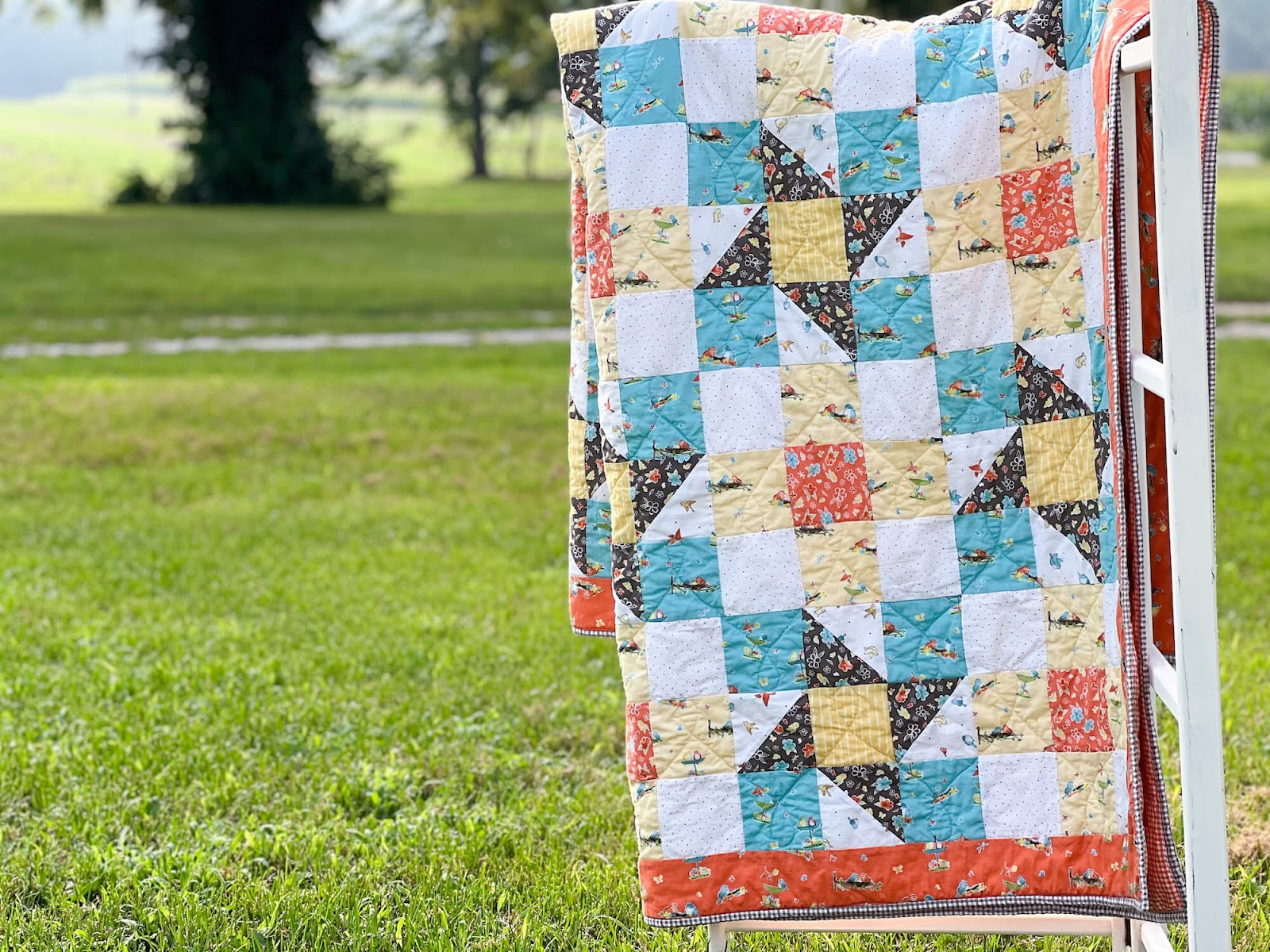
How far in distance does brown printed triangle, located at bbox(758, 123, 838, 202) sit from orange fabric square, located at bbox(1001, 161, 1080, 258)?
0.27m

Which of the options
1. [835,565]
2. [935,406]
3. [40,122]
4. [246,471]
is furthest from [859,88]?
[40,122]

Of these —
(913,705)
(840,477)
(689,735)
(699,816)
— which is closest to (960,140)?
(840,477)

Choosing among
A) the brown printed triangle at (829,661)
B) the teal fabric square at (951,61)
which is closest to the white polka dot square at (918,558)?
the brown printed triangle at (829,661)

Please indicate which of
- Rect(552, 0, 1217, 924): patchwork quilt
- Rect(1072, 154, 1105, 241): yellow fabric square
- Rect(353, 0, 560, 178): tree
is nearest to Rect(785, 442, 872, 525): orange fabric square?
Rect(552, 0, 1217, 924): patchwork quilt

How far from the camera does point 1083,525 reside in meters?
1.90

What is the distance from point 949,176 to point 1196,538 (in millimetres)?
691

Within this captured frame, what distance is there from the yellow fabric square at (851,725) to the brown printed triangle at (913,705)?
10 mm

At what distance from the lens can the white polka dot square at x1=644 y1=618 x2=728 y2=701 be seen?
6.44 ft

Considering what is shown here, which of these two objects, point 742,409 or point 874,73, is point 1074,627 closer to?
point 742,409

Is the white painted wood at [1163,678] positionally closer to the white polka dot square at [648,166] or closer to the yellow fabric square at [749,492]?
the yellow fabric square at [749,492]

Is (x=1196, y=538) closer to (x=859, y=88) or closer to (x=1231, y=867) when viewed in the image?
(x=859, y=88)

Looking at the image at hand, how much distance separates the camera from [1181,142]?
5.07ft

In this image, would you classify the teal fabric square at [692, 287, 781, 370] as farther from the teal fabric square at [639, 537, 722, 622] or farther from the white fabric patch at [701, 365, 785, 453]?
the teal fabric square at [639, 537, 722, 622]

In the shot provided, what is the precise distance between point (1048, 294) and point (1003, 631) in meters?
0.53
